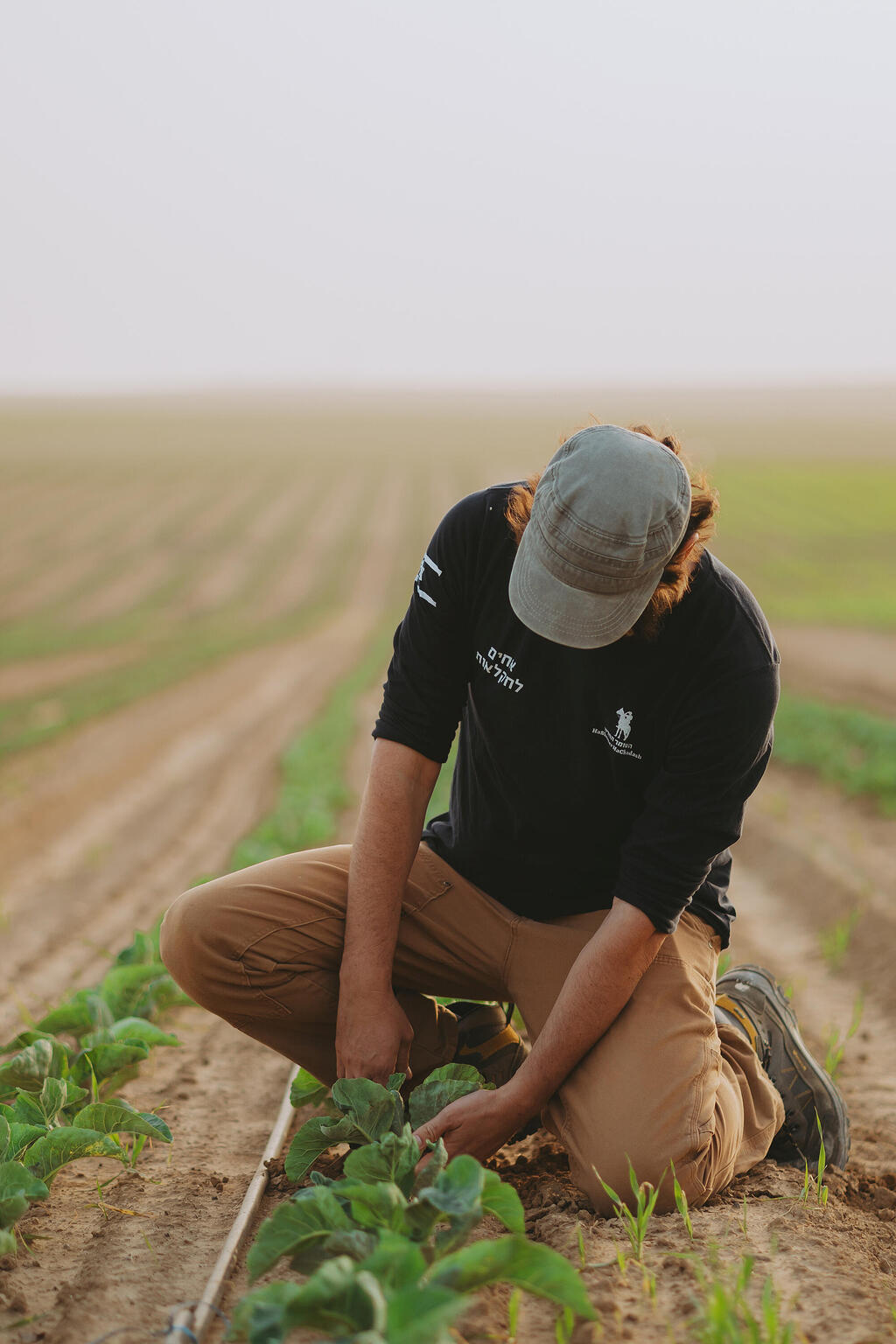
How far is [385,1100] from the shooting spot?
219 centimetres

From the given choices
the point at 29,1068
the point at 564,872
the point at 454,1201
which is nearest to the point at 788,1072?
the point at 564,872

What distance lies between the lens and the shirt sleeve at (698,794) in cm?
234

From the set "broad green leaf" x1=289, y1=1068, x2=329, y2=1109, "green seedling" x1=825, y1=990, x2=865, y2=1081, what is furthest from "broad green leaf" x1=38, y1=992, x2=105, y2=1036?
"green seedling" x1=825, y1=990, x2=865, y2=1081

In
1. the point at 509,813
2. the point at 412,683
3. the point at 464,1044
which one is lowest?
the point at 464,1044

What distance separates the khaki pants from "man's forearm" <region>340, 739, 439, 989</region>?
0.14 metres

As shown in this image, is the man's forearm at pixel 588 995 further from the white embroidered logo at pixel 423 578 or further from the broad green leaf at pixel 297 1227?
the white embroidered logo at pixel 423 578

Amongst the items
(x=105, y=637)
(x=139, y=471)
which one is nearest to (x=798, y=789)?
(x=105, y=637)

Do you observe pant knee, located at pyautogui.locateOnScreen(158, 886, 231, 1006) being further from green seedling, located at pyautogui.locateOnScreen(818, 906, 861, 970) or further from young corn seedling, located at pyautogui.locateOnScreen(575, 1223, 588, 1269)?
green seedling, located at pyautogui.locateOnScreen(818, 906, 861, 970)

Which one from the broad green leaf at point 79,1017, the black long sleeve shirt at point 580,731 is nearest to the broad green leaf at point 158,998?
the broad green leaf at point 79,1017

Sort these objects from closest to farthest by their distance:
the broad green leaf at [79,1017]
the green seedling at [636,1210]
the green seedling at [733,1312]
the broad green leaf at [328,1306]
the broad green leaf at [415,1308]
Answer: the broad green leaf at [415,1308] → the broad green leaf at [328,1306] → the green seedling at [733,1312] → the green seedling at [636,1210] → the broad green leaf at [79,1017]

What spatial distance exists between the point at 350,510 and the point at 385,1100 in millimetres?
32158

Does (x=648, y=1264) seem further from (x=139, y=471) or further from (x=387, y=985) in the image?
(x=139, y=471)

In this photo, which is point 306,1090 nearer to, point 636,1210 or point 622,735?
point 636,1210

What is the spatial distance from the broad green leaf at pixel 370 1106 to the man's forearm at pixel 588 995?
0.28 metres
